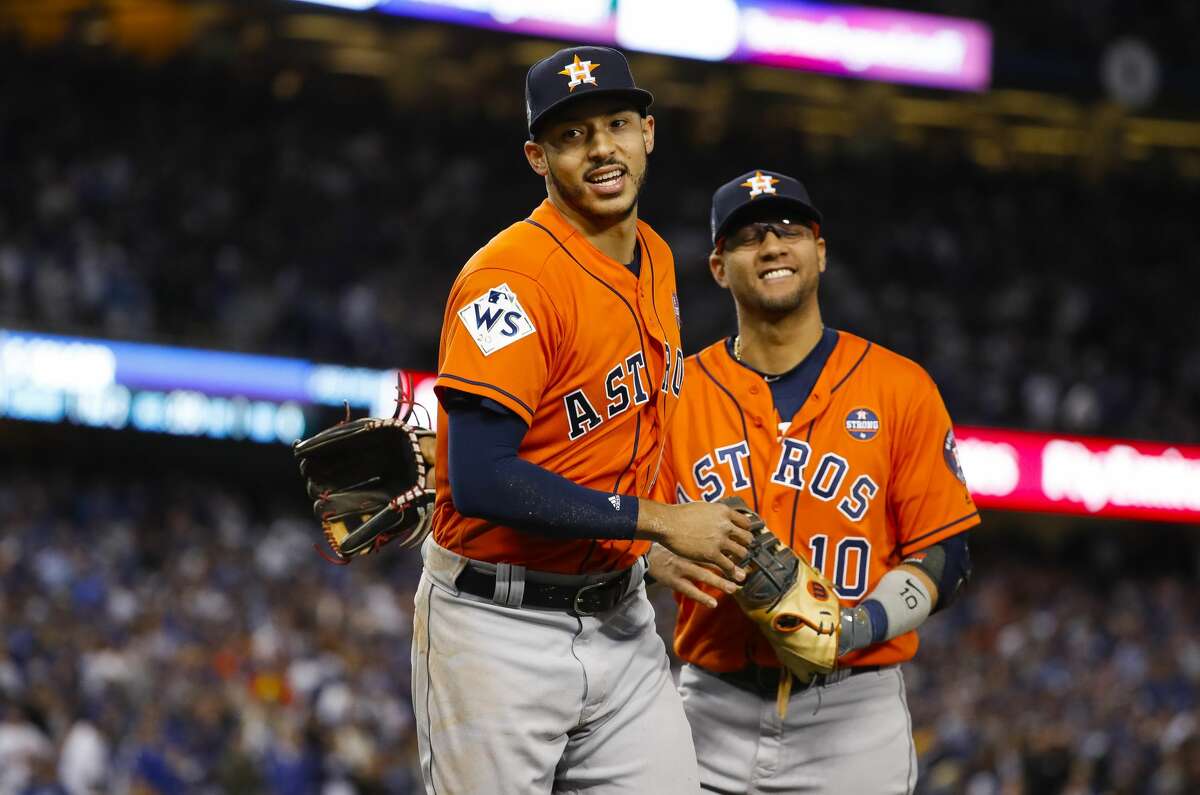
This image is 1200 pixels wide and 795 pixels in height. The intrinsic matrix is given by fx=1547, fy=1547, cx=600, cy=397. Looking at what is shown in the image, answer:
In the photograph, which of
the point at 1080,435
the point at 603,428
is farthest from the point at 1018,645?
the point at 603,428

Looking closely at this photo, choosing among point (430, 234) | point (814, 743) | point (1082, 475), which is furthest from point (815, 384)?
point (1082, 475)

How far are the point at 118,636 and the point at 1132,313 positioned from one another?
12.7 meters

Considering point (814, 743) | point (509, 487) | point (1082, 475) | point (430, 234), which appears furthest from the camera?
point (430, 234)

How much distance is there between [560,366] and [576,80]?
52cm

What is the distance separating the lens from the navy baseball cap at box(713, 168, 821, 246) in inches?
133

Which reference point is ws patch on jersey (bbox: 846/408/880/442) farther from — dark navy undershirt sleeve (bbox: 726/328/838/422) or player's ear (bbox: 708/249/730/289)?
player's ear (bbox: 708/249/730/289)

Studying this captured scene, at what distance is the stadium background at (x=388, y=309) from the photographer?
891cm

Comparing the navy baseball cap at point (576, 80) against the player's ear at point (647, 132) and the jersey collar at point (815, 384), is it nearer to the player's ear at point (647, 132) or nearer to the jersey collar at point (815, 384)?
the player's ear at point (647, 132)

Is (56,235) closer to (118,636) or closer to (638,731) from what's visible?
(118,636)

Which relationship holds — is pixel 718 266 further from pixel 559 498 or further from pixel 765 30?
pixel 765 30

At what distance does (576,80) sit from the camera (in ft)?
9.07

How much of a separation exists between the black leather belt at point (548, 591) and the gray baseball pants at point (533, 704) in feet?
0.05

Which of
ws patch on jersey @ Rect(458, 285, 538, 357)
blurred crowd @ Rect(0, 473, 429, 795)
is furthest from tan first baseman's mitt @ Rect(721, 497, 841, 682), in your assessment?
blurred crowd @ Rect(0, 473, 429, 795)

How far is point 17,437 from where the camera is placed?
1378cm
